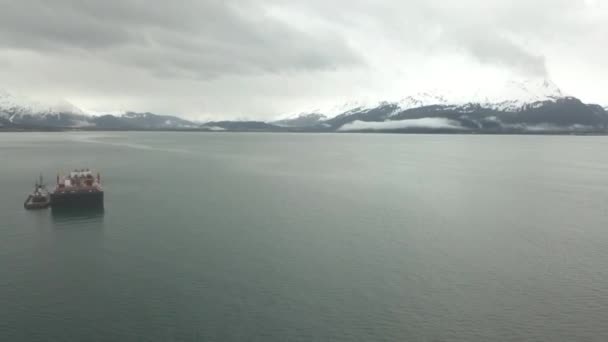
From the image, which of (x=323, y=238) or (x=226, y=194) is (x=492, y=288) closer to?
(x=323, y=238)

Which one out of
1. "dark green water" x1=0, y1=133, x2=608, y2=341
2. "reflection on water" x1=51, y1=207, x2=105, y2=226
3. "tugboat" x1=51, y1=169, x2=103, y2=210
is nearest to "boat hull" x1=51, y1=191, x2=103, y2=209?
"tugboat" x1=51, y1=169, x2=103, y2=210

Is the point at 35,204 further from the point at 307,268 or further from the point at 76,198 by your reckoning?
the point at 307,268

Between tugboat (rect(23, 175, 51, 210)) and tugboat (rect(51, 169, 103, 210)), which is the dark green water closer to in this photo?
tugboat (rect(51, 169, 103, 210))

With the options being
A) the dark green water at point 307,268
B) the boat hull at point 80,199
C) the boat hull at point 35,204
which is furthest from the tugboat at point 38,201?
the dark green water at point 307,268

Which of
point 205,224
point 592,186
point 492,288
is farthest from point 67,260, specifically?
point 592,186

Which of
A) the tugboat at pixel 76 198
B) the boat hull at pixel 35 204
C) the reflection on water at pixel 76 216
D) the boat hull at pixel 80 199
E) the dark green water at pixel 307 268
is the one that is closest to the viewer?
the dark green water at pixel 307 268

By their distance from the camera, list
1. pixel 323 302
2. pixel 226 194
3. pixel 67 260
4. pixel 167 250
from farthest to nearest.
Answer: pixel 226 194, pixel 167 250, pixel 67 260, pixel 323 302

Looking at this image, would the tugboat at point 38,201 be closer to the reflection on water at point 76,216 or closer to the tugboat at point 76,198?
the tugboat at point 76,198
